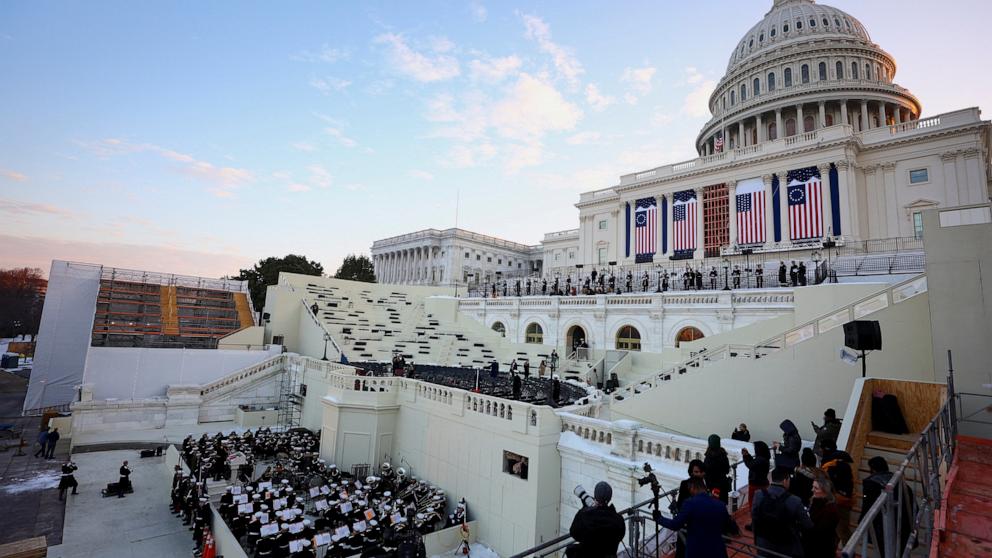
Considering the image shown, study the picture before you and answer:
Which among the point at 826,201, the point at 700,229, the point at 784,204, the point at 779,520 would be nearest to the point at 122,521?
the point at 779,520

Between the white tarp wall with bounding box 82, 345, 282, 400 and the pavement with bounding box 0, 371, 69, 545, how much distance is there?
3.49 meters

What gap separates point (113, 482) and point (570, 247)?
194 feet

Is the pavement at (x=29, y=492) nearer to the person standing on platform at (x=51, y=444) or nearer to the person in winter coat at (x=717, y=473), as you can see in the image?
the person standing on platform at (x=51, y=444)

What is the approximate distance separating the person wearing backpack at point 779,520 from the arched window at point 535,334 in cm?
2702

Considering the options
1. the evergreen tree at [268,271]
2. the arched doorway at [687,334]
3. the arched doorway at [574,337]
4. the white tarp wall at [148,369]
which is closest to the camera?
the arched doorway at [687,334]

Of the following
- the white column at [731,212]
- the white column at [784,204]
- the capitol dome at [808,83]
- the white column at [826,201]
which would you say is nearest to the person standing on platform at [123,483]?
the white column at [731,212]

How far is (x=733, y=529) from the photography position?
5637mm

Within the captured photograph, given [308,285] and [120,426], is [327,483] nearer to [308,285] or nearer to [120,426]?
[120,426]

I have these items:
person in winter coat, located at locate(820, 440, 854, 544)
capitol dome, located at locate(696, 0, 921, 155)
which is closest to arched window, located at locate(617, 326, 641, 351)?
person in winter coat, located at locate(820, 440, 854, 544)

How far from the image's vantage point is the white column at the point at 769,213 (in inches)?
1469

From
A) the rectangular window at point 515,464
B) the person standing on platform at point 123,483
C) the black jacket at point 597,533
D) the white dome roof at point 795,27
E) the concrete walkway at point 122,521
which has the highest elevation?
the white dome roof at point 795,27

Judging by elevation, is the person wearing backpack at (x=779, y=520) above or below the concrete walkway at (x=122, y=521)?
above

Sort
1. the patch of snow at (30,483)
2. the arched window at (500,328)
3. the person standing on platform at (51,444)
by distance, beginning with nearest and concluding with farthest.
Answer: the patch of snow at (30,483) → the person standing on platform at (51,444) → the arched window at (500,328)

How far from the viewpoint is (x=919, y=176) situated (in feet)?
118
